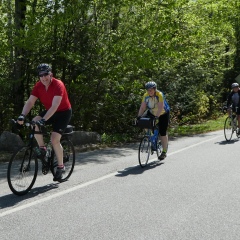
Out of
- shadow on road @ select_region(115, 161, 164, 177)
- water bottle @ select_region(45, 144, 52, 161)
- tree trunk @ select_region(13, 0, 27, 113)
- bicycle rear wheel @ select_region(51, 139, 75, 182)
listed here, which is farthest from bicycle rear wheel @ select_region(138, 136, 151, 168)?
tree trunk @ select_region(13, 0, 27, 113)

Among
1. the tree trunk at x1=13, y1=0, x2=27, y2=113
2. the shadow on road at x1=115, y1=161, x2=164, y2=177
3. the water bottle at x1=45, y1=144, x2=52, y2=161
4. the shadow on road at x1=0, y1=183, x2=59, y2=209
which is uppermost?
the tree trunk at x1=13, y1=0, x2=27, y2=113

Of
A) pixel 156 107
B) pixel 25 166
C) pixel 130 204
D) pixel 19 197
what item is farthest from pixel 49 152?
pixel 156 107

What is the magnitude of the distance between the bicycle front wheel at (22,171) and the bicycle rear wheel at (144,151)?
9.89 ft

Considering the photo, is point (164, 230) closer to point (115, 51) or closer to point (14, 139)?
point (14, 139)

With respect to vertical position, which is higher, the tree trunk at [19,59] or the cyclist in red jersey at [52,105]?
the tree trunk at [19,59]

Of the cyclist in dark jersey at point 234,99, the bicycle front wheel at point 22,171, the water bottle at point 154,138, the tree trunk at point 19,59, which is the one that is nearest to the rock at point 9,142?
the tree trunk at point 19,59

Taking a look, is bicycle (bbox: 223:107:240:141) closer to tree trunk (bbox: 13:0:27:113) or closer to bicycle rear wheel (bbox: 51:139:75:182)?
tree trunk (bbox: 13:0:27:113)

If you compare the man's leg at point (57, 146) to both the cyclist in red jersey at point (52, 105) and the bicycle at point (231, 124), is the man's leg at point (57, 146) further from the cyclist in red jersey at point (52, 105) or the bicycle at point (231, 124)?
the bicycle at point (231, 124)

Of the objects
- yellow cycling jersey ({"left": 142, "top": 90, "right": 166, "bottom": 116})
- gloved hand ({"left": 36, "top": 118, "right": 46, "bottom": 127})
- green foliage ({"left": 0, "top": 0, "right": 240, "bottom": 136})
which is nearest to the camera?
gloved hand ({"left": 36, "top": 118, "right": 46, "bottom": 127})

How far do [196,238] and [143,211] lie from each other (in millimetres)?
1129

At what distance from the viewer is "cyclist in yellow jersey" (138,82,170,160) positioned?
945 cm

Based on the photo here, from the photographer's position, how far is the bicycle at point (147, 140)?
9.31m

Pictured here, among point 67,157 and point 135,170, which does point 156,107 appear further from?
point 67,157

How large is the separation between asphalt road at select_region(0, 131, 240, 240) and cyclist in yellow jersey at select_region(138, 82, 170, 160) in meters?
0.93
